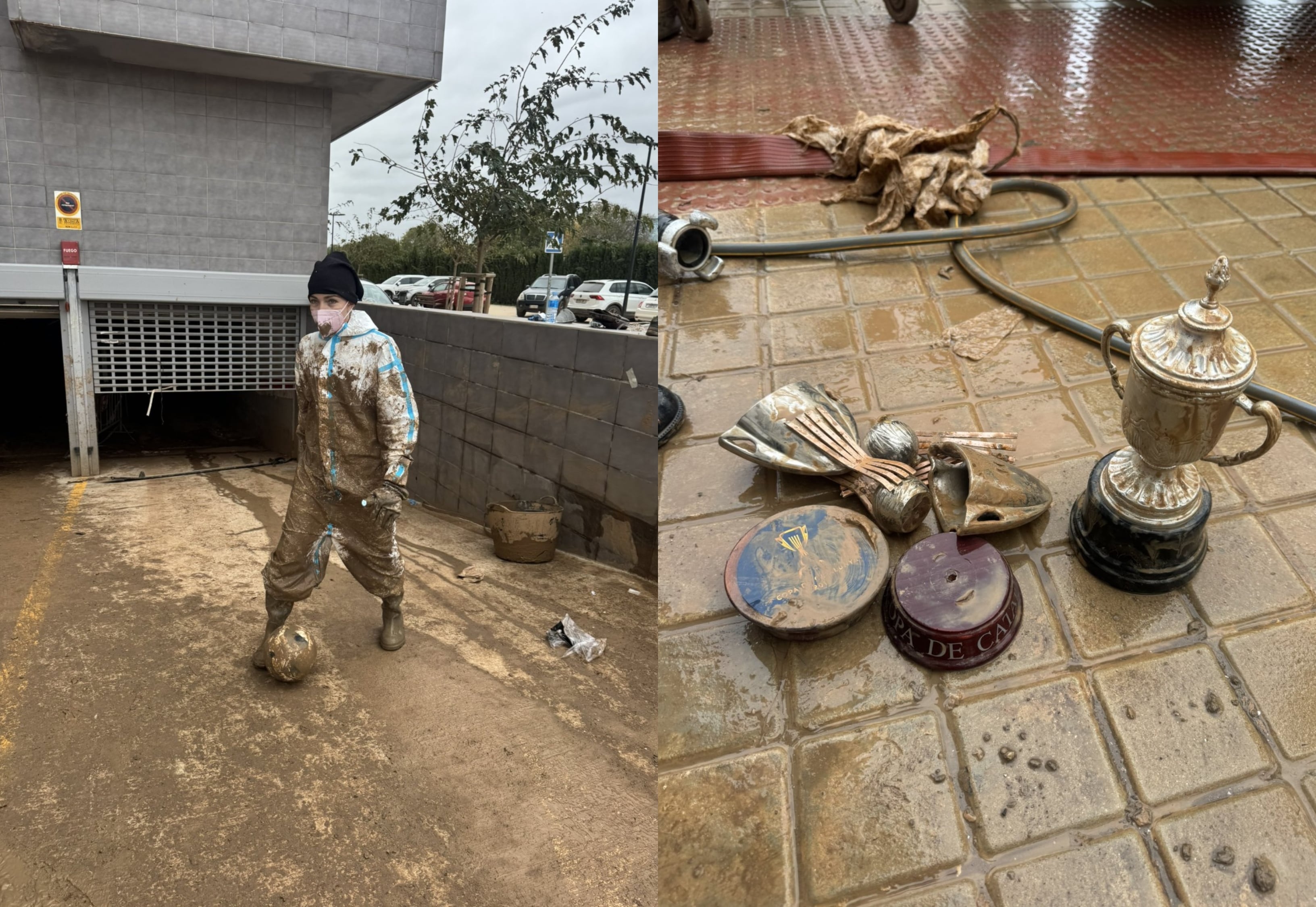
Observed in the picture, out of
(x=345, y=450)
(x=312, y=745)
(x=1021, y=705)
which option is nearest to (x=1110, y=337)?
(x=1021, y=705)

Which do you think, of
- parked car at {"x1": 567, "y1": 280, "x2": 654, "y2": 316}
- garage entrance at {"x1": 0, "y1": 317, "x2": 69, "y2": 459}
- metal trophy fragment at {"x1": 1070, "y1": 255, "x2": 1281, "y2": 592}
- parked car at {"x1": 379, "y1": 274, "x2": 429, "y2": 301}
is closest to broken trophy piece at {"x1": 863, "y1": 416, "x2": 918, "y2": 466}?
Answer: metal trophy fragment at {"x1": 1070, "y1": 255, "x2": 1281, "y2": 592}

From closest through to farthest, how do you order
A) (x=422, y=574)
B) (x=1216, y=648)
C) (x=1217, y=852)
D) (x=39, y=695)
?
1. (x=1217, y=852)
2. (x=1216, y=648)
3. (x=39, y=695)
4. (x=422, y=574)

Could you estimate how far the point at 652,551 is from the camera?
497cm

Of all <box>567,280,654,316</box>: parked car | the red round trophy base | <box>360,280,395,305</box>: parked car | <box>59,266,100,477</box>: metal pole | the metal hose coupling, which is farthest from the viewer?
<box>567,280,654,316</box>: parked car

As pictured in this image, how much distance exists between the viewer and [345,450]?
3.13m

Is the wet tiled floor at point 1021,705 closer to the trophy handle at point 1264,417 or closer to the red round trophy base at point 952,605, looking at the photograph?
the red round trophy base at point 952,605

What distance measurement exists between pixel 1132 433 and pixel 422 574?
365cm

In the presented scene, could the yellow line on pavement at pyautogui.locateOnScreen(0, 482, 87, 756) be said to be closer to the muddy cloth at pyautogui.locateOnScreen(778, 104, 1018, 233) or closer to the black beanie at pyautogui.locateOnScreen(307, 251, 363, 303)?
the black beanie at pyautogui.locateOnScreen(307, 251, 363, 303)

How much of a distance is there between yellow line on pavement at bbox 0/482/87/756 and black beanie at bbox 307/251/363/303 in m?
1.69

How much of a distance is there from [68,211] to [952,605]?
7206 mm

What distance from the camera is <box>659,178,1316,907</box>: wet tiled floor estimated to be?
174cm

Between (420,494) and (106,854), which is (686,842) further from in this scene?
(420,494)

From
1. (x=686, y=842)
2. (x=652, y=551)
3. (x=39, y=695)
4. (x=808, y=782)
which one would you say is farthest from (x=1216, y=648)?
(x=39, y=695)

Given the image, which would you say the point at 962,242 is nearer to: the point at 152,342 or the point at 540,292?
the point at 152,342
